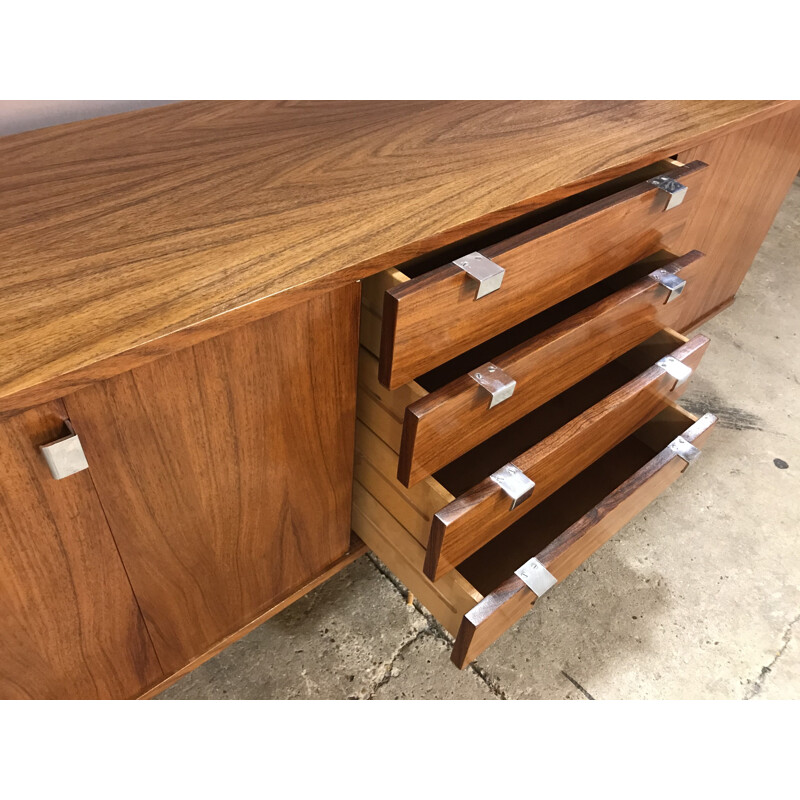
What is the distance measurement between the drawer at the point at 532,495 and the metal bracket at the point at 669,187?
0.21 m

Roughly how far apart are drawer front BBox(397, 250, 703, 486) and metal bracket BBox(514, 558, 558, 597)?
0.48ft

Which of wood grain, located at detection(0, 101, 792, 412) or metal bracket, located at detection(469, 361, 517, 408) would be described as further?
metal bracket, located at detection(469, 361, 517, 408)

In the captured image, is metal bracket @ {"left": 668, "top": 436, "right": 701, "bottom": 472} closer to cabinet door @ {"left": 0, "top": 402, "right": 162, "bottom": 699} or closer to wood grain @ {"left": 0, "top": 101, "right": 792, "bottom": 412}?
wood grain @ {"left": 0, "top": 101, "right": 792, "bottom": 412}

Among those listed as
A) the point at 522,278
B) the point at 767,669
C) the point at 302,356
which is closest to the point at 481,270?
the point at 522,278

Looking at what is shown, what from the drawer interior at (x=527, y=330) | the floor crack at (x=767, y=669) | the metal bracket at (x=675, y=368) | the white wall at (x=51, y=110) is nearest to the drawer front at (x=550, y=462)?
the metal bracket at (x=675, y=368)

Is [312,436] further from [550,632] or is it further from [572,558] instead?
[550,632]

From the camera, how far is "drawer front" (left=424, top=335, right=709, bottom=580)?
0.70 meters

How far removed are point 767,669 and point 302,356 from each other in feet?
2.74

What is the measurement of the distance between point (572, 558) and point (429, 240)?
0.43 m

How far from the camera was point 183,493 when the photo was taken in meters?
0.64

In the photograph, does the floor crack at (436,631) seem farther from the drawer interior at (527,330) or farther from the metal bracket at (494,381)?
the metal bracket at (494,381)

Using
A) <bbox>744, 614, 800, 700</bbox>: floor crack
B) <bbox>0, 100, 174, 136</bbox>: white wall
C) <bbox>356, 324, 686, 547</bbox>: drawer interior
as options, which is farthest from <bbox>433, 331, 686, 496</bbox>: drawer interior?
<bbox>0, 100, 174, 136</bbox>: white wall

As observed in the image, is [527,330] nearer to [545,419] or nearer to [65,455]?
[545,419]

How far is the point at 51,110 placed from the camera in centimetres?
76
